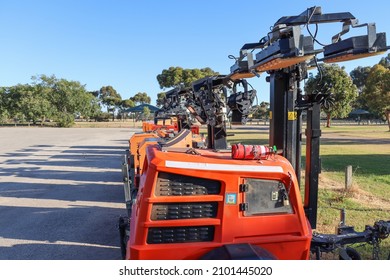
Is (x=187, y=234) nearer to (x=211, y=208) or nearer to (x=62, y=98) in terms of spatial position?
(x=211, y=208)

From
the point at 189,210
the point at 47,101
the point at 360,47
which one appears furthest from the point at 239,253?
the point at 47,101

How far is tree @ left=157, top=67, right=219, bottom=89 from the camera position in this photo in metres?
49.0

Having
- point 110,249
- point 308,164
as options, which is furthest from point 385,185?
point 110,249

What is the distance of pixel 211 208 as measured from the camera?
305 cm

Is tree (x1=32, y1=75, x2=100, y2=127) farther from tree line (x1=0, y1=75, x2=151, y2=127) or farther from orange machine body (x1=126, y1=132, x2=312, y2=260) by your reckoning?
orange machine body (x1=126, y1=132, x2=312, y2=260)

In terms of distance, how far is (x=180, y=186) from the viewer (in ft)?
9.88

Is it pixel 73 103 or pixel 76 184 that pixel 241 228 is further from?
pixel 73 103

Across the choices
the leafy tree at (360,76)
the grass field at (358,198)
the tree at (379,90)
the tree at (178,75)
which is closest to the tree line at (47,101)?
the tree at (178,75)

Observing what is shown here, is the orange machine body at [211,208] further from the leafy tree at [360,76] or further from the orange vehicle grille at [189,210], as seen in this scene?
the leafy tree at [360,76]

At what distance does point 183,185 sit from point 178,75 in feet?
158

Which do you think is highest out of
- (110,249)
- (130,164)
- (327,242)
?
(130,164)

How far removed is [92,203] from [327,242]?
573cm

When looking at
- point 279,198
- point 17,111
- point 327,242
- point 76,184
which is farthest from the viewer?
point 17,111

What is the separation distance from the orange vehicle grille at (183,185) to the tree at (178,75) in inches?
1798
